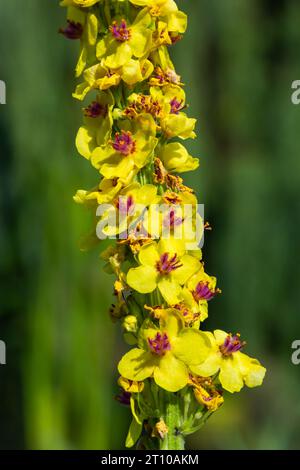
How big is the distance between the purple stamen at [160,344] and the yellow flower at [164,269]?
0.04 meters

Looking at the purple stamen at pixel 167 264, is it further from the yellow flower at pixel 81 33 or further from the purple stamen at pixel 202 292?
the yellow flower at pixel 81 33

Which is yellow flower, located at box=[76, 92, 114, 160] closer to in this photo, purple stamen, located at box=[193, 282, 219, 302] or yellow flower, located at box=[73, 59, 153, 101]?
yellow flower, located at box=[73, 59, 153, 101]

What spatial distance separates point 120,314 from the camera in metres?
0.73

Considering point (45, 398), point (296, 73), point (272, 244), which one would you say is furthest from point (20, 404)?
point (296, 73)

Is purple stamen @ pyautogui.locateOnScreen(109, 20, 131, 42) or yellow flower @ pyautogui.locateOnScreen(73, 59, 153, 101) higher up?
purple stamen @ pyautogui.locateOnScreen(109, 20, 131, 42)

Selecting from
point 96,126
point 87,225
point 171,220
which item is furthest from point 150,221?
point 87,225

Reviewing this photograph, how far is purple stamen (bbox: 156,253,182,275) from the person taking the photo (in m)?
0.68

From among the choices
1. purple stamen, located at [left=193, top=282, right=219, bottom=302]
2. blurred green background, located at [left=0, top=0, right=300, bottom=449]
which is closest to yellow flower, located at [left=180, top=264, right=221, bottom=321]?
purple stamen, located at [left=193, top=282, right=219, bottom=302]

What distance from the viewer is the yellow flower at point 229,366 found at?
0.72 metres

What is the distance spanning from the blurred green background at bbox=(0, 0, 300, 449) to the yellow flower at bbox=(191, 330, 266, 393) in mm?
849

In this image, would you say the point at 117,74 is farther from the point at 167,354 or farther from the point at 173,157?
the point at 167,354

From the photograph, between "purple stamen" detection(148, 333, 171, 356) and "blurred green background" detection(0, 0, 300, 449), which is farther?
"blurred green background" detection(0, 0, 300, 449)

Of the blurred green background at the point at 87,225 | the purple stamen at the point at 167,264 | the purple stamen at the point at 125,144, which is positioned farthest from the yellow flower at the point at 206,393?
the blurred green background at the point at 87,225

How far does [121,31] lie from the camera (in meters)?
0.70
